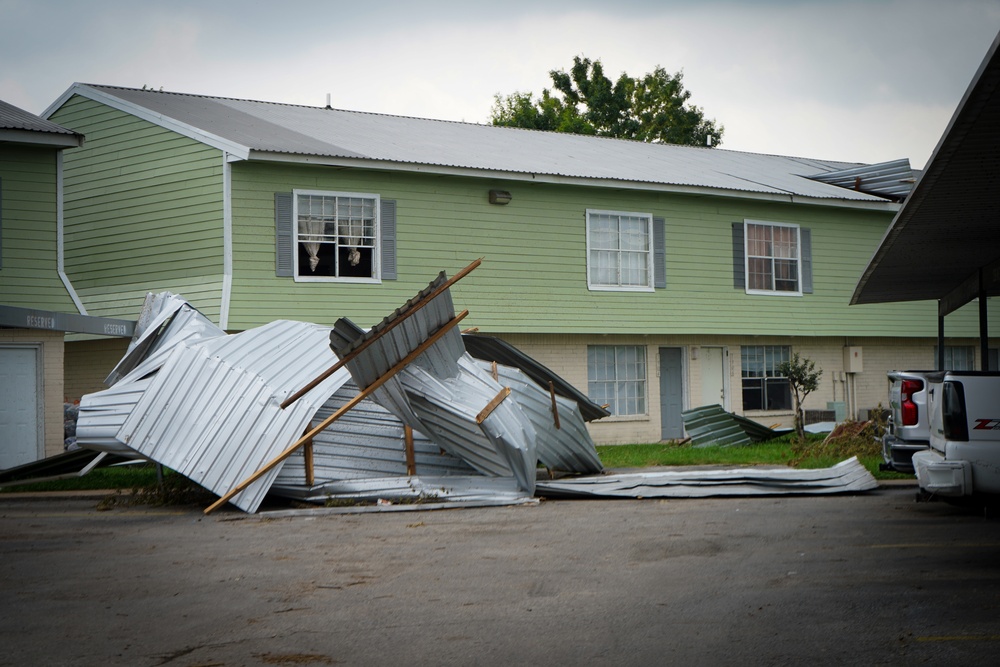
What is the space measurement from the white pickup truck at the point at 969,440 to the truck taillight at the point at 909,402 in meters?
1.88

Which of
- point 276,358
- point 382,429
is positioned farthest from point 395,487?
point 276,358

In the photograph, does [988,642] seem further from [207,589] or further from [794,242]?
[794,242]

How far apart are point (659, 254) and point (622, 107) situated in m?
27.9

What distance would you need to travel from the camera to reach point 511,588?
24.3 ft

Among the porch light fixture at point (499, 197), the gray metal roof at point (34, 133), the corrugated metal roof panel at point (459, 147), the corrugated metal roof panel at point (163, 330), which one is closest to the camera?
the corrugated metal roof panel at point (163, 330)

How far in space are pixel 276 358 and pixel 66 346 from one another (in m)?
8.47

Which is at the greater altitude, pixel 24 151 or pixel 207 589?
pixel 24 151

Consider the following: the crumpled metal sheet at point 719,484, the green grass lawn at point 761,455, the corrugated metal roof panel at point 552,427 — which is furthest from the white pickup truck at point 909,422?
the corrugated metal roof panel at point 552,427

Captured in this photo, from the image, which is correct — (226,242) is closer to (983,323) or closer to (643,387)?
(643,387)

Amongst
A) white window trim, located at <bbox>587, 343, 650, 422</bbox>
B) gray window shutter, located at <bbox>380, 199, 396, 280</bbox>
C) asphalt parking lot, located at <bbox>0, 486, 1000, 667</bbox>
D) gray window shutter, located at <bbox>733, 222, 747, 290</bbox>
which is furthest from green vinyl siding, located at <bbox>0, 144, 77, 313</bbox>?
gray window shutter, located at <bbox>733, 222, 747, 290</bbox>

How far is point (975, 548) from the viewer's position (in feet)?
28.6

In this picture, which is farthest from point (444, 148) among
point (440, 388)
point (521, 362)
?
point (440, 388)

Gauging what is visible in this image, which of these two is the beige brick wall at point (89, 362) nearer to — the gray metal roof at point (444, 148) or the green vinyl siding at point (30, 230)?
the green vinyl siding at point (30, 230)

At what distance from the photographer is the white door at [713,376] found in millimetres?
22891
